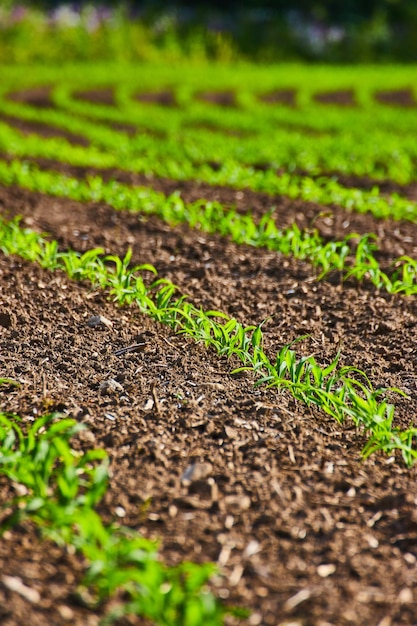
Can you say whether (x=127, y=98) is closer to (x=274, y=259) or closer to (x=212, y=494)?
(x=274, y=259)

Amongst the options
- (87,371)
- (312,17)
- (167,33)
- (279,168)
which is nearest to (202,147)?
(279,168)

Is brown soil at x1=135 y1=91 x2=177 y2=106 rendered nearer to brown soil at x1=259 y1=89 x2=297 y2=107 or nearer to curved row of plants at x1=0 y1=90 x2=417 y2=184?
curved row of plants at x1=0 y1=90 x2=417 y2=184

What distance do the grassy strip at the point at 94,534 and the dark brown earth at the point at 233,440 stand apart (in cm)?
6

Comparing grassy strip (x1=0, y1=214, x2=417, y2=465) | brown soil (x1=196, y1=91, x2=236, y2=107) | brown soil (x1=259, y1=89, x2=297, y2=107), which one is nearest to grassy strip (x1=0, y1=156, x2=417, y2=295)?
grassy strip (x1=0, y1=214, x2=417, y2=465)

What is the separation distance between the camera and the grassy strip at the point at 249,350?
2650 millimetres

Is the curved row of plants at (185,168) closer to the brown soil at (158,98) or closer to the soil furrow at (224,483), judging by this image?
the soil furrow at (224,483)

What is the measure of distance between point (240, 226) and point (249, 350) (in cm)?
168

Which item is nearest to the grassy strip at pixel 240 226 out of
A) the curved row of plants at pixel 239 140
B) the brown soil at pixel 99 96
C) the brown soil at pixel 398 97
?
the curved row of plants at pixel 239 140

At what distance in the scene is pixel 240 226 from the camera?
4805 mm

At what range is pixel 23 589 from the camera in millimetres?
1827

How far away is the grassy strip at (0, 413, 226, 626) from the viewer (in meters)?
1.76

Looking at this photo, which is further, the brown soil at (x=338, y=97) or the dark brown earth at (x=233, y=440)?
the brown soil at (x=338, y=97)

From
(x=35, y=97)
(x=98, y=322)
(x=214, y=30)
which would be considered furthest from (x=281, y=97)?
(x=98, y=322)

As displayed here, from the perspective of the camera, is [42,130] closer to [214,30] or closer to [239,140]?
[239,140]
